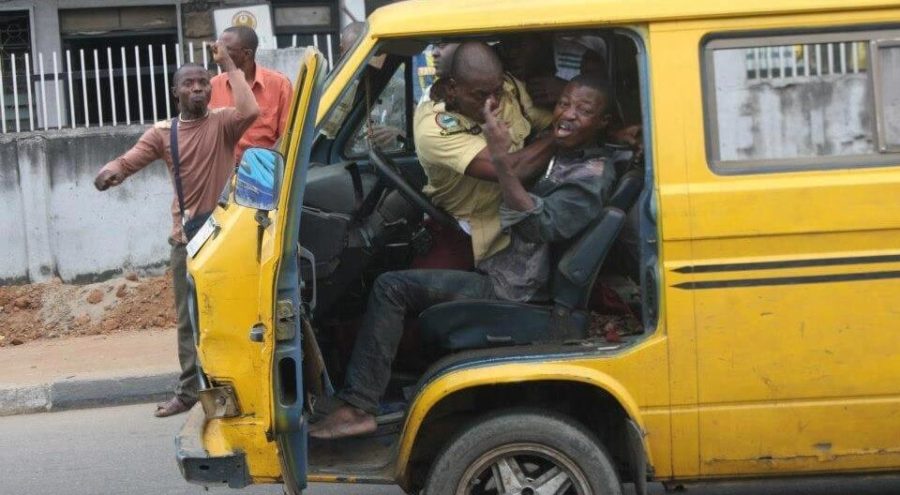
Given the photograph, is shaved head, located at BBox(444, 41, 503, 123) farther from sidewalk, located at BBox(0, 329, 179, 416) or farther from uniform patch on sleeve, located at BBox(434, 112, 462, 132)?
sidewalk, located at BBox(0, 329, 179, 416)

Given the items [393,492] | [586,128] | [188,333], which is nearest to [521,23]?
[586,128]

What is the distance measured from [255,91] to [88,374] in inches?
89.3

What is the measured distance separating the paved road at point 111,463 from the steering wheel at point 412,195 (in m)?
1.52

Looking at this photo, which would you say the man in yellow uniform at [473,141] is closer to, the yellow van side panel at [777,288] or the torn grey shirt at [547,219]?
the torn grey shirt at [547,219]

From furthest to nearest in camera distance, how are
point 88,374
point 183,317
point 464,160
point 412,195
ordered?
point 88,374, point 183,317, point 412,195, point 464,160

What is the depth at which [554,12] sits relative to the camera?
426 cm

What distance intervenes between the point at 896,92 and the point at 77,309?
7.49 m

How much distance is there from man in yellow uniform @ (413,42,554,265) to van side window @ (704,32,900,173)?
26.7 inches

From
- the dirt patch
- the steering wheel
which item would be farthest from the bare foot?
the dirt patch

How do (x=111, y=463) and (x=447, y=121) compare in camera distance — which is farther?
(x=111, y=463)

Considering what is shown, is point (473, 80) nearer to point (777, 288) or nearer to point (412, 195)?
point (412, 195)

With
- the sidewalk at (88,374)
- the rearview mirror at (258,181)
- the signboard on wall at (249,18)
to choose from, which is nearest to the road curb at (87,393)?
the sidewalk at (88,374)

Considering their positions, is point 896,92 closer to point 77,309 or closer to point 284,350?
point 284,350

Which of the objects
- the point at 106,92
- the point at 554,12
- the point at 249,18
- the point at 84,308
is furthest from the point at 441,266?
the point at 249,18
